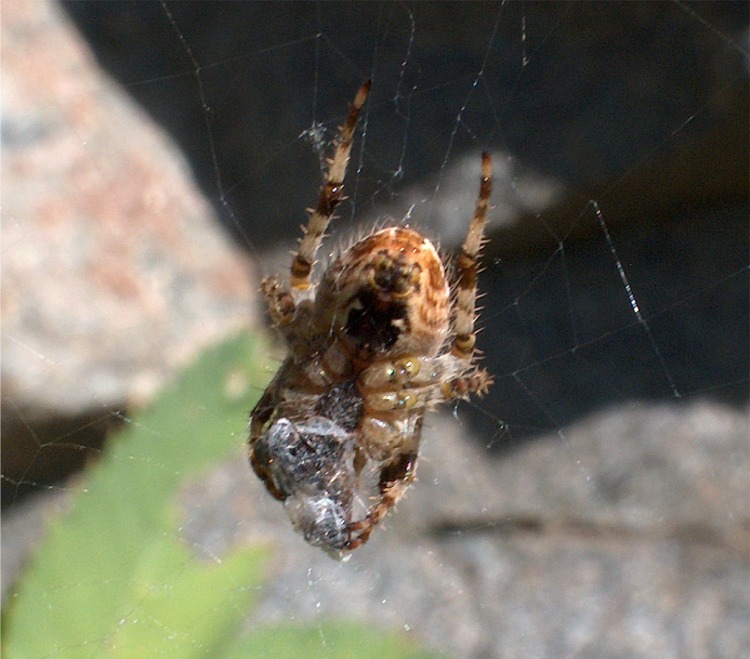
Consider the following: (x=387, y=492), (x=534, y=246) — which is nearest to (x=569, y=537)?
(x=534, y=246)

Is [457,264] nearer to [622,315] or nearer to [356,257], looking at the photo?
[356,257]

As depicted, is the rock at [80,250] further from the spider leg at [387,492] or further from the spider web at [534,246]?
the spider leg at [387,492]

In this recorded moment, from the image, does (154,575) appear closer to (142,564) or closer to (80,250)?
(142,564)

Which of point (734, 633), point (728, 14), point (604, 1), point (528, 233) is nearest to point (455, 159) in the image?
point (528, 233)

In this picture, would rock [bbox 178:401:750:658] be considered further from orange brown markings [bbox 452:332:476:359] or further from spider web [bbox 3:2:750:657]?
orange brown markings [bbox 452:332:476:359]

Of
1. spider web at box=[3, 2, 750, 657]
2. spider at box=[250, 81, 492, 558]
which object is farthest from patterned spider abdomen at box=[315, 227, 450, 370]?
spider web at box=[3, 2, 750, 657]
